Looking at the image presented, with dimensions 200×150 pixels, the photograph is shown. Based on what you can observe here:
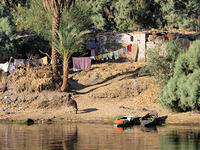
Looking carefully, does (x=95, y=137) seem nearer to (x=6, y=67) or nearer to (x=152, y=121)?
(x=152, y=121)

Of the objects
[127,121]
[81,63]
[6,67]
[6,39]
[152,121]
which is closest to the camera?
[152,121]

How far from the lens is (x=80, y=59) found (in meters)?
45.1

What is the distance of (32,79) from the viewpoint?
124 feet

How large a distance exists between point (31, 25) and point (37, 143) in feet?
74.3

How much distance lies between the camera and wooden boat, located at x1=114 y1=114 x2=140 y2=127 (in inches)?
1233

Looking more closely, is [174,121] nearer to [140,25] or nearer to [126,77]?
[126,77]

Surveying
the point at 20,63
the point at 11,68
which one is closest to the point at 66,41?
the point at 11,68

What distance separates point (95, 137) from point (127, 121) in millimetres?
5444

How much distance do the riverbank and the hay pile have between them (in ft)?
1.44

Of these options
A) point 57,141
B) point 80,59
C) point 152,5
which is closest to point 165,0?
point 152,5

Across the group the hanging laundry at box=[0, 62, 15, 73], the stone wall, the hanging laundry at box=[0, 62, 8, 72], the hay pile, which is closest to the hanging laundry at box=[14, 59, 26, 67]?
the hanging laundry at box=[0, 62, 15, 73]

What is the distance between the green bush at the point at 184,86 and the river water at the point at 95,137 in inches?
74.1

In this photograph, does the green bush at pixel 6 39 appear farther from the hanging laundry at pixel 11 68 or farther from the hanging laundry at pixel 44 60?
the hanging laundry at pixel 44 60

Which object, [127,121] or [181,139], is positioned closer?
[181,139]
